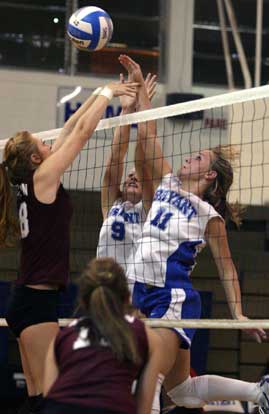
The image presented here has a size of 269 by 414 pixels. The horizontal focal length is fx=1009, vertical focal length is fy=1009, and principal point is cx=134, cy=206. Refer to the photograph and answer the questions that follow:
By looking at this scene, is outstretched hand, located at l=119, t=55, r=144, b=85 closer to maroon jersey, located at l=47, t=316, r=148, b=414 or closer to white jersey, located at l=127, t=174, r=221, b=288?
white jersey, located at l=127, t=174, r=221, b=288

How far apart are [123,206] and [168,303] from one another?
3.60ft

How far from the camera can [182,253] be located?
5.94 metres

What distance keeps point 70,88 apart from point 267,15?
→ 3.05m

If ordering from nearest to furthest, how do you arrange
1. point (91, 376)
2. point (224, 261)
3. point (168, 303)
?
1. point (91, 376)
2. point (168, 303)
3. point (224, 261)

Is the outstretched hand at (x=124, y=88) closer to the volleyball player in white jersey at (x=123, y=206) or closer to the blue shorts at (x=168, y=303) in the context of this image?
the volleyball player in white jersey at (x=123, y=206)

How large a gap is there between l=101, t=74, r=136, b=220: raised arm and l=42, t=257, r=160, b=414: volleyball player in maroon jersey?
2.46m

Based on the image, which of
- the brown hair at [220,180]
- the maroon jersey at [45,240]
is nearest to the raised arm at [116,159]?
the brown hair at [220,180]

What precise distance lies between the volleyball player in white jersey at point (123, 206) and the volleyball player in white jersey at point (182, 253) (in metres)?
0.28

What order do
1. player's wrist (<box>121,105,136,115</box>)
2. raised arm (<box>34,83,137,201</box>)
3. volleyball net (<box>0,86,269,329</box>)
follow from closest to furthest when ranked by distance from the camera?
1. raised arm (<box>34,83,137,201</box>)
2. player's wrist (<box>121,105,136,115</box>)
3. volleyball net (<box>0,86,269,329</box>)

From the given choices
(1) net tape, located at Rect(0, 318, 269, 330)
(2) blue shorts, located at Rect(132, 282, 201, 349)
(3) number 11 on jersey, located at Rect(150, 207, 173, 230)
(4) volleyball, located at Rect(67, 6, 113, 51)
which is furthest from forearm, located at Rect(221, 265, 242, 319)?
(4) volleyball, located at Rect(67, 6, 113, 51)

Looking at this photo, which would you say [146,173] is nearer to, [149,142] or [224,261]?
[149,142]

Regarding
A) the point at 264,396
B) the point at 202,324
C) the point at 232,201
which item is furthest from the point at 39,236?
the point at 232,201

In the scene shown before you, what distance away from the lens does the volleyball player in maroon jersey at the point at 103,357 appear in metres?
3.99

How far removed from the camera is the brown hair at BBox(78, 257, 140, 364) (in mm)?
4070
